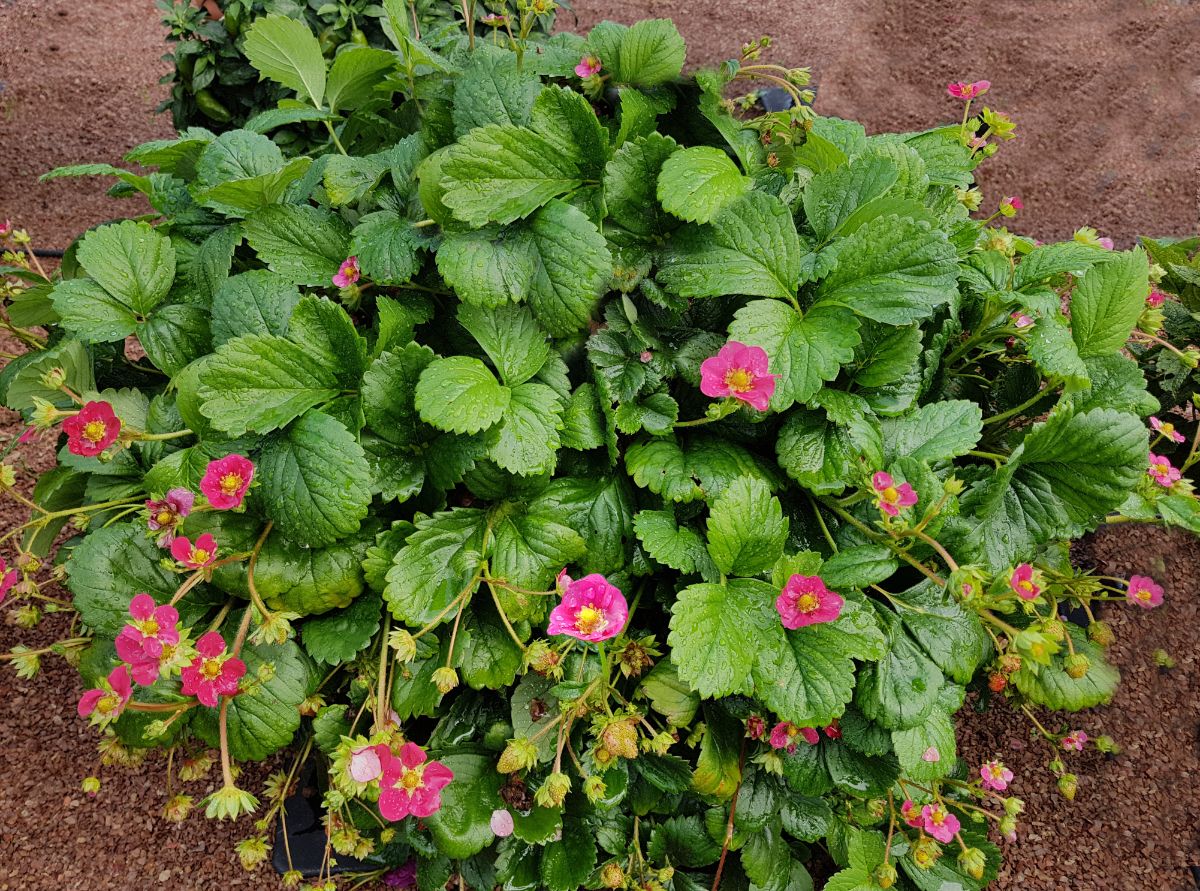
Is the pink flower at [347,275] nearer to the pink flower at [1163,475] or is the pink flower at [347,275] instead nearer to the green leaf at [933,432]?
the green leaf at [933,432]

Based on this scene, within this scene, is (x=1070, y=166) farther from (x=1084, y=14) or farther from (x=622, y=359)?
(x=622, y=359)

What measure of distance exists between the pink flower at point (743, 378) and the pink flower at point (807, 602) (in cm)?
26

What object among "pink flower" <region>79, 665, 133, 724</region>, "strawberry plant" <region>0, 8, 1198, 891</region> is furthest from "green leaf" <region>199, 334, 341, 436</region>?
"pink flower" <region>79, 665, 133, 724</region>

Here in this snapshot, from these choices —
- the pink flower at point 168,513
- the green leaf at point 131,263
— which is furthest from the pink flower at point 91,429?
the green leaf at point 131,263

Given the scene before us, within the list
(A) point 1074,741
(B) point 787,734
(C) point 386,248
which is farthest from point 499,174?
(A) point 1074,741

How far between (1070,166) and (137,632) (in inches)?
145

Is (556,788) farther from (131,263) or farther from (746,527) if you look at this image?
(131,263)

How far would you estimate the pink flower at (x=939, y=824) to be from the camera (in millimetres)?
1336

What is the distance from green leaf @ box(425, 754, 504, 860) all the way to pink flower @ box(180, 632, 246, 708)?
387 millimetres

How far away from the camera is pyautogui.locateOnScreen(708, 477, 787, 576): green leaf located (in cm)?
117

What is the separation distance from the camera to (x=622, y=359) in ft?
4.32

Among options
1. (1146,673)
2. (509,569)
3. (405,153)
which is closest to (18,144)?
(405,153)

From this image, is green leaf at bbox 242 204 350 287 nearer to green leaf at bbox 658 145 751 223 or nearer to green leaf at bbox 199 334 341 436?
green leaf at bbox 199 334 341 436

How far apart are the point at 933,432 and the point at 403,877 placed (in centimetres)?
128
